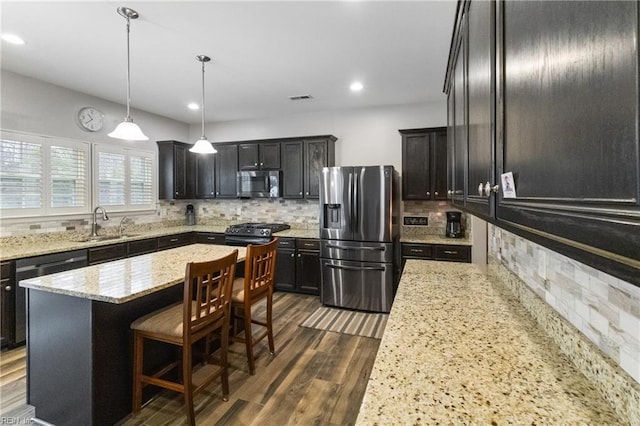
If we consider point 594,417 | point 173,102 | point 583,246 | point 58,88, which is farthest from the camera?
point 173,102

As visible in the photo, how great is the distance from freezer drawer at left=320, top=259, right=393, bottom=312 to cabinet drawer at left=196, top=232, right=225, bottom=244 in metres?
1.81

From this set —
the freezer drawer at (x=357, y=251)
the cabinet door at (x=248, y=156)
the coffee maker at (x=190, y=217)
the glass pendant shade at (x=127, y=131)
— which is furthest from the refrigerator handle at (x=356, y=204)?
the coffee maker at (x=190, y=217)

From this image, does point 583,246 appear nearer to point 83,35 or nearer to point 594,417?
point 594,417

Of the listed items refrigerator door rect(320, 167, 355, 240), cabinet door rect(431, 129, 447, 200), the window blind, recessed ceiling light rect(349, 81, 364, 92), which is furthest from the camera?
cabinet door rect(431, 129, 447, 200)

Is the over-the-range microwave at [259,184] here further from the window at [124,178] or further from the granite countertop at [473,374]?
the granite countertop at [473,374]

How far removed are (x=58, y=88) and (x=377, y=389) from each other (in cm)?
469

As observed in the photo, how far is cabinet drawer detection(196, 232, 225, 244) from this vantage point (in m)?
4.75

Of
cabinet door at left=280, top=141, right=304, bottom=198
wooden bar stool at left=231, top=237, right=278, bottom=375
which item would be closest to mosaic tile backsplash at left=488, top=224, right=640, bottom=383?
wooden bar stool at left=231, top=237, right=278, bottom=375

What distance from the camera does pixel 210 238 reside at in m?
4.81

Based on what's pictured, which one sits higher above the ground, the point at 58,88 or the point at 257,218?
the point at 58,88

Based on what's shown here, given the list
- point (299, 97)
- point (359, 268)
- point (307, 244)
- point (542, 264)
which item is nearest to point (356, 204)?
point (359, 268)

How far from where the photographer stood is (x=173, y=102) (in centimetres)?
421

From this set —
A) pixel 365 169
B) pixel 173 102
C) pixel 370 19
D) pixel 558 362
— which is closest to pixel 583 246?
pixel 558 362

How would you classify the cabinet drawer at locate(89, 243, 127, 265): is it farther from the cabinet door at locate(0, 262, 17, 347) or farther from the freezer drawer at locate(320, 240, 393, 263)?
the freezer drawer at locate(320, 240, 393, 263)
